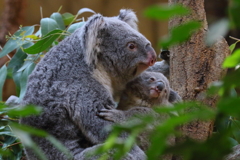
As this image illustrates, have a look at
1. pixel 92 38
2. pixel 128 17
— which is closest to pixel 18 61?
pixel 128 17

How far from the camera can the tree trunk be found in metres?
2.89

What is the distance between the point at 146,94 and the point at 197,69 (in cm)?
50

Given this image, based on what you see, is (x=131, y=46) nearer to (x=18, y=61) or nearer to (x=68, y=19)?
(x=18, y=61)

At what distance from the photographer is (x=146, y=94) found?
2.88 m

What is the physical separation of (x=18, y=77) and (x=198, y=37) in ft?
6.24

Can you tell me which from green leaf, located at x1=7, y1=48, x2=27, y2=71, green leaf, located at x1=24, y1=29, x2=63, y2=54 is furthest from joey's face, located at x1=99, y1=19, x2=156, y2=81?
green leaf, located at x1=7, y1=48, x2=27, y2=71

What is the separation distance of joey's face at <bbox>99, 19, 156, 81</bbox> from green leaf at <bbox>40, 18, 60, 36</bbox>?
1.12 meters

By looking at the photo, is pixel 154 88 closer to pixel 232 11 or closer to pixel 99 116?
pixel 99 116

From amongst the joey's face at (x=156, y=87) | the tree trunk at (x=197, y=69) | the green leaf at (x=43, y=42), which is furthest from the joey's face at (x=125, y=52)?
the green leaf at (x=43, y=42)

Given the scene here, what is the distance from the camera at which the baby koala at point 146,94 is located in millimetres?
2775

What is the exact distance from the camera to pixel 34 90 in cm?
259

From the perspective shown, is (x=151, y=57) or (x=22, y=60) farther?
(x=22, y=60)

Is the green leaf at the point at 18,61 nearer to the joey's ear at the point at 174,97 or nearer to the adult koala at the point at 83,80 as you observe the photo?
the adult koala at the point at 83,80

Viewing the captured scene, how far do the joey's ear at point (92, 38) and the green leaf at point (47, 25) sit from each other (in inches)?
43.7
